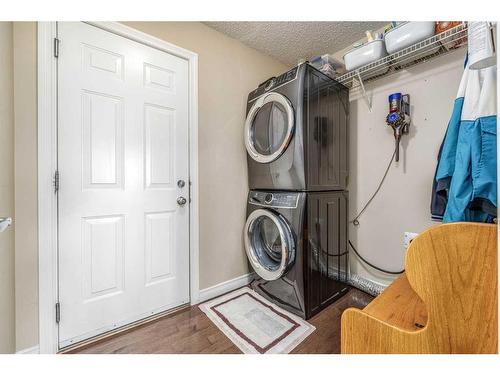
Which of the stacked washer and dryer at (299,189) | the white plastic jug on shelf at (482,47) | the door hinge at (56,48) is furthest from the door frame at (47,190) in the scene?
the white plastic jug on shelf at (482,47)

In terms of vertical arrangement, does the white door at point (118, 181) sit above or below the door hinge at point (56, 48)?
below

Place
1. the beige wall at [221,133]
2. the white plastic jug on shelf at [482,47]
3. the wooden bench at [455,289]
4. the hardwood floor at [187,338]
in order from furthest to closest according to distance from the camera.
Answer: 1. the beige wall at [221,133]
2. the hardwood floor at [187,338]
3. the white plastic jug on shelf at [482,47]
4. the wooden bench at [455,289]

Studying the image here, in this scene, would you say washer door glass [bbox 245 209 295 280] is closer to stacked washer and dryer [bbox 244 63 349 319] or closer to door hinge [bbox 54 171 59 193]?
stacked washer and dryer [bbox 244 63 349 319]

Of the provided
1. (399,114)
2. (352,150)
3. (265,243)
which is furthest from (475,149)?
(265,243)

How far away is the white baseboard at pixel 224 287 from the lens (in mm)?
1660

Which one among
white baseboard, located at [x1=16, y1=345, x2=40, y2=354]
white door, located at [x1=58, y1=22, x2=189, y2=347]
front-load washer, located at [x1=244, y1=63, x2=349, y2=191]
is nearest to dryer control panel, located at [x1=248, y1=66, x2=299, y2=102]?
front-load washer, located at [x1=244, y1=63, x2=349, y2=191]

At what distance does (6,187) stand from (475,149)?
2.08 meters

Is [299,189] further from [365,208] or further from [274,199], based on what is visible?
[365,208]

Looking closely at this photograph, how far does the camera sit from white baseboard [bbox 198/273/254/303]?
1.66m

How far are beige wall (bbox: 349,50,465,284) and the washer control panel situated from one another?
0.80m

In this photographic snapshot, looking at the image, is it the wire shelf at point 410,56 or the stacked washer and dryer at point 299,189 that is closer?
the wire shelf at point 410,56

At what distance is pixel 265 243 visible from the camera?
1.76 meters

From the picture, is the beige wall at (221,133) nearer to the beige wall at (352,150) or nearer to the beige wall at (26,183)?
the beige wall at (352,150)
